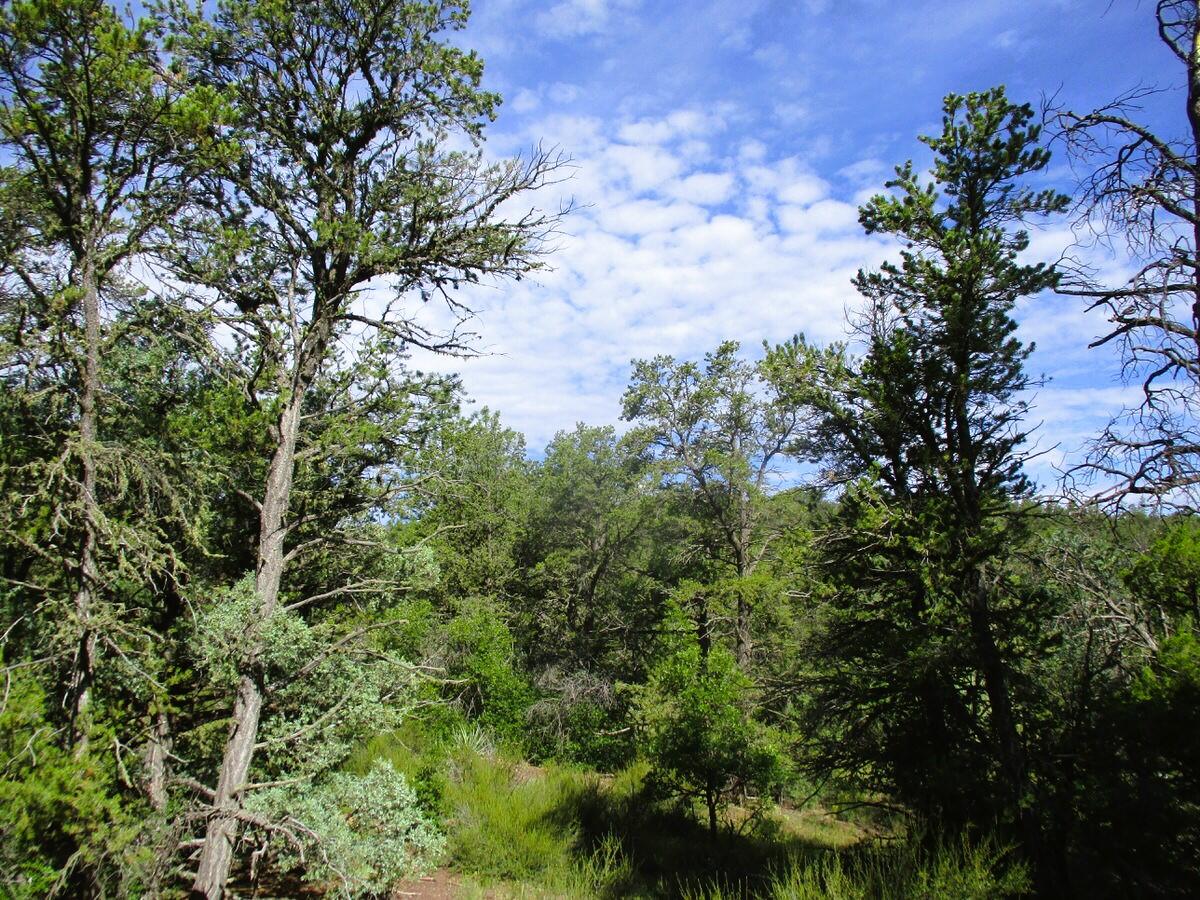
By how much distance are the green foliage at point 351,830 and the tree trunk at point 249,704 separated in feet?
1.02

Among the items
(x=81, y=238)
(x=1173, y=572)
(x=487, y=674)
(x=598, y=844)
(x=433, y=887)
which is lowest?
(x=598, y=844)

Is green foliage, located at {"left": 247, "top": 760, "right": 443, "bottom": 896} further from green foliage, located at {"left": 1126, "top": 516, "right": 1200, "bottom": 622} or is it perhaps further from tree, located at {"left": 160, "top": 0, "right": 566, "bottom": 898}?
green foliage, located at {"left": 1126, "top": 516, "right": 1200, "bottom": 622}

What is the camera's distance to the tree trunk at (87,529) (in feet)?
18.3

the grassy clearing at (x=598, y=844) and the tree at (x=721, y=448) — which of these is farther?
the tree at (x=721, y=448)

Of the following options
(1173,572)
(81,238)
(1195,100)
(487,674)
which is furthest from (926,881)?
(487,674)

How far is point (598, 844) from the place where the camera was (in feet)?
35.8

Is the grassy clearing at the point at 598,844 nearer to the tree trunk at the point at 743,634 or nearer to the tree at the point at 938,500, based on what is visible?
the tree at the point at 938,500

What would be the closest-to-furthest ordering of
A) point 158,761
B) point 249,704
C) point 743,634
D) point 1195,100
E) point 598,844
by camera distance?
point 1195,100, point 158,761, point 249,704, point 598,844, point 743,634

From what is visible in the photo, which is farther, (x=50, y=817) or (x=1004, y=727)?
(x=1004, y=727)

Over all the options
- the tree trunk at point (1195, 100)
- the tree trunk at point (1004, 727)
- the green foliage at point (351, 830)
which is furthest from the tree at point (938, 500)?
the green foliage at point (351, 830)

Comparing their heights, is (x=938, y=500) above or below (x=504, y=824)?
above

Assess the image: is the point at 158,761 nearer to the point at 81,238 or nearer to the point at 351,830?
the point at 351,830

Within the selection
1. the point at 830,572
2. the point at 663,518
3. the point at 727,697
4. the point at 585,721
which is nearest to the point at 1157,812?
the point at 830,572

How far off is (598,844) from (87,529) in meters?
9.38
